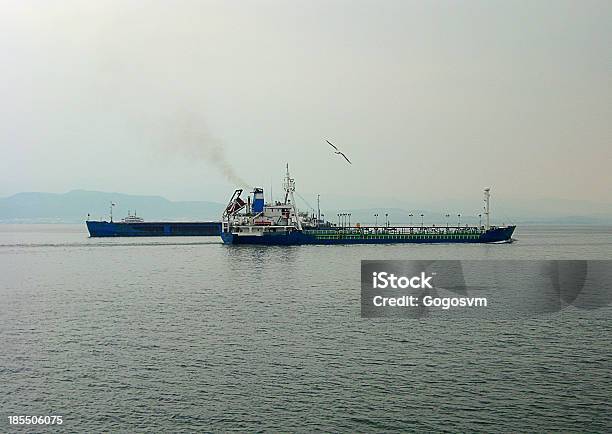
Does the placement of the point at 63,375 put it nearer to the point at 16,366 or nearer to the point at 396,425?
the point at 16,366

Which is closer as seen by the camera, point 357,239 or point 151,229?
point 357,239

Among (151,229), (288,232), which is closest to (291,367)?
(288,232)

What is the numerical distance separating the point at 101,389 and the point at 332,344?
44.9ft

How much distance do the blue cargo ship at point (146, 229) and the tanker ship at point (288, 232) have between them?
53587mm

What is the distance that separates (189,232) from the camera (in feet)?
641

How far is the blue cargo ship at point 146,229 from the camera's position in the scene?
606ft

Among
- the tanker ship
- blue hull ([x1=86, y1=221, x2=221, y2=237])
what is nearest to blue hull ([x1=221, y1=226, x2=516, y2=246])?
the tanker ship

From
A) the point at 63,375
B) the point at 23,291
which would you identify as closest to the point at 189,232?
the point at 23,291

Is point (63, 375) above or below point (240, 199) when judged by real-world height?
below

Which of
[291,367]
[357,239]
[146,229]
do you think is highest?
[146,229]

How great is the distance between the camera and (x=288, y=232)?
432 ft

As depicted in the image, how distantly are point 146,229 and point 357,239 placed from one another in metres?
81.2

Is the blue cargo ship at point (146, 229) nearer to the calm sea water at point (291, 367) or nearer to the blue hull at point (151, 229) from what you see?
the blue hull at point (151, 229)

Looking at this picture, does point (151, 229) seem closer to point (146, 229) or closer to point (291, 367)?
point (146, 229)
